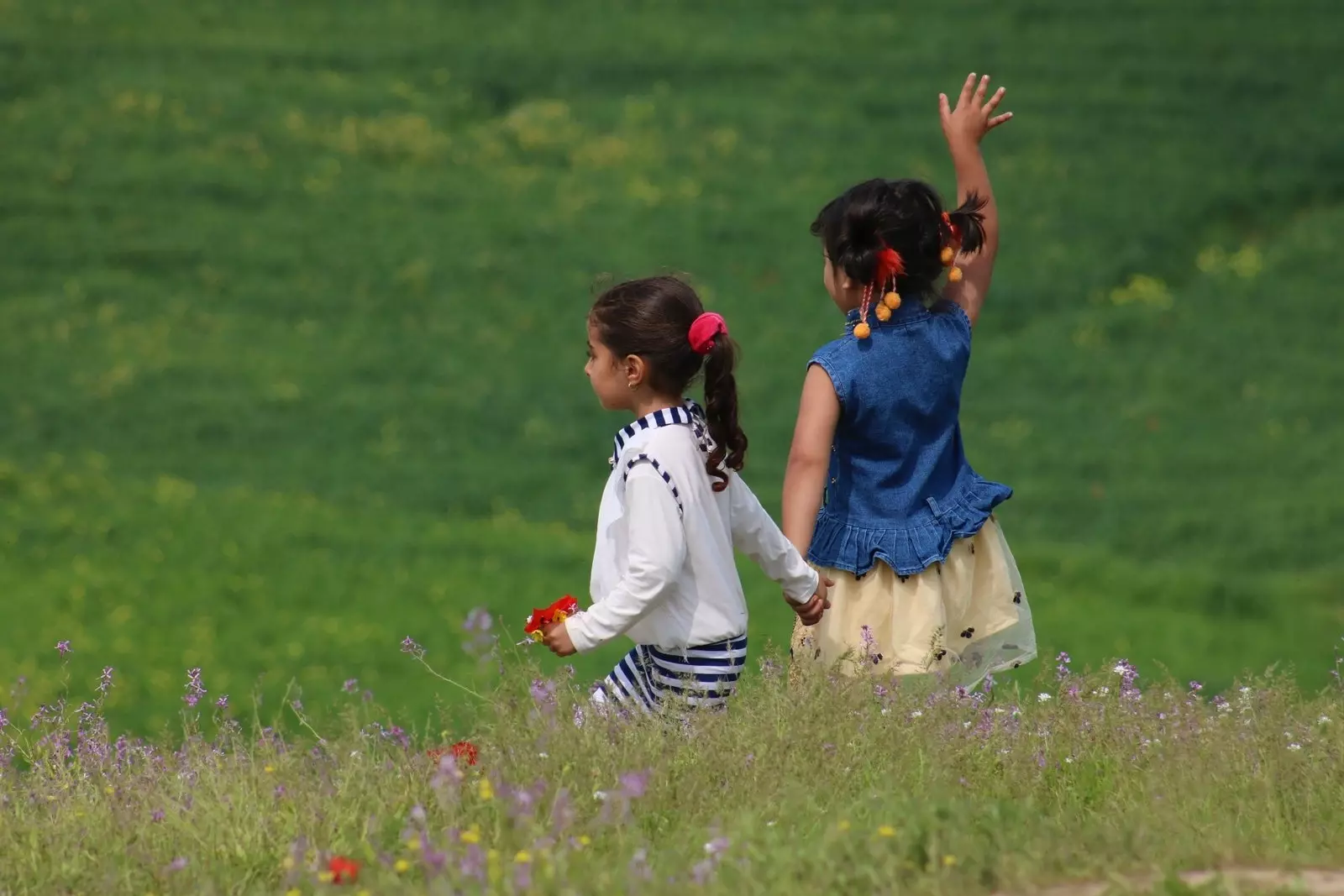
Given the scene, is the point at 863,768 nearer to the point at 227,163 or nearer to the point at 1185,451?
the point at 1185,451

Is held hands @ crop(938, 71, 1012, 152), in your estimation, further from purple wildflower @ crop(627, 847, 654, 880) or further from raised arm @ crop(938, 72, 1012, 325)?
purple wildflower @ crop(627, 847, 654, 880)

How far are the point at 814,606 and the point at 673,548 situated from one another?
1.67 feet

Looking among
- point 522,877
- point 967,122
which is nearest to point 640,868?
point 522,877

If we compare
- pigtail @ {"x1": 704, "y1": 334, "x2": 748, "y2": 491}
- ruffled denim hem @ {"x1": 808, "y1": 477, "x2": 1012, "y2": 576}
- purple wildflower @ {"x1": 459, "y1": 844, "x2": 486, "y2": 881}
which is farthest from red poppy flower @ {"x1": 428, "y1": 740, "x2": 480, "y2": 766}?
ruffled denim hem @ {"x1": 808, "y1": 477, "x2": 1012, "y2": 576}

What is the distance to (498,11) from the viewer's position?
17.9m

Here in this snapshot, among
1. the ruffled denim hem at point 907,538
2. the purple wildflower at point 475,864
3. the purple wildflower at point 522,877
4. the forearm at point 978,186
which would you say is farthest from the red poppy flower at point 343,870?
the forearm at point 978,186

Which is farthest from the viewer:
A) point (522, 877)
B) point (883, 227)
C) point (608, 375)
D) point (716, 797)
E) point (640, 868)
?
point (883, 227)

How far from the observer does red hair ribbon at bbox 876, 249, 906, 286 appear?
14.6 ft

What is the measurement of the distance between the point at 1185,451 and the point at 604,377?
29.4ft

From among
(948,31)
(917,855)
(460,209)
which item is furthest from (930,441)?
(948,31)

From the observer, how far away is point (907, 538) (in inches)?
179

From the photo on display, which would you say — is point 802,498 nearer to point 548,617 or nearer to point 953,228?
point 548,617

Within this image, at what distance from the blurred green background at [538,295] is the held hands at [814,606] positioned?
4.66m

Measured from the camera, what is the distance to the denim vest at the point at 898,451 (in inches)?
178
